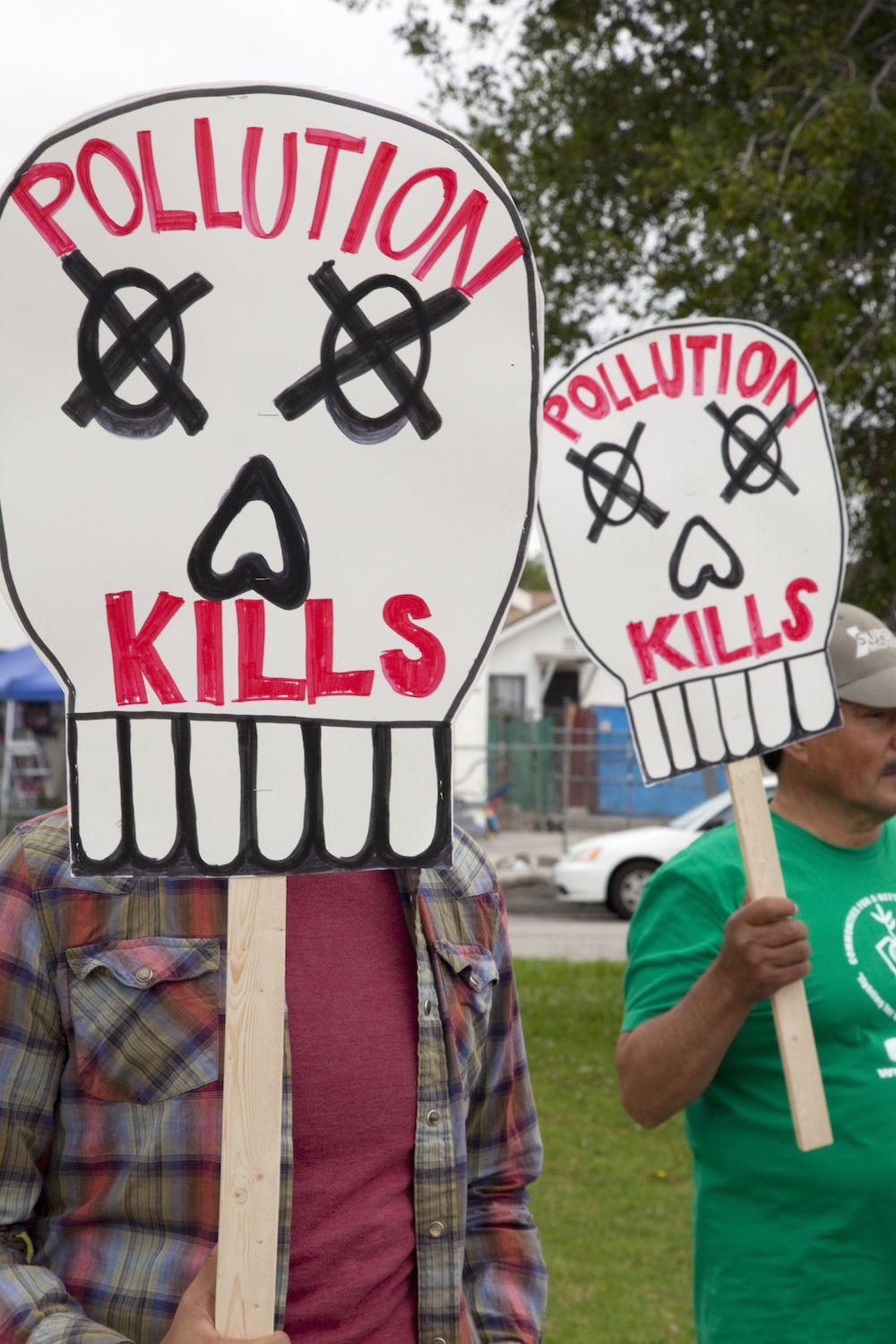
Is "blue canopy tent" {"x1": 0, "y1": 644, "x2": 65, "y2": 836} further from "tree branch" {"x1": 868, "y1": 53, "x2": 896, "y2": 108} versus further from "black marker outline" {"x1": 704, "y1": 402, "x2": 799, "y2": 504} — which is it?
"black marker outline" {"x1": 704, "y1": 402, "x2": 799, "y2": 504}

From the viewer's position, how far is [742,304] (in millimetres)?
6762

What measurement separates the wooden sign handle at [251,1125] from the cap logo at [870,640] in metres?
1.54

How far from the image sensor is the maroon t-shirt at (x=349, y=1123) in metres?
1.44

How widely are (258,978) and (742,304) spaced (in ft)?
20.0

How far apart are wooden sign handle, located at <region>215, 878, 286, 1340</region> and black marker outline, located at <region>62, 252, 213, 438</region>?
1.63 feet

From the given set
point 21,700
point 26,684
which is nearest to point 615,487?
point 26,684

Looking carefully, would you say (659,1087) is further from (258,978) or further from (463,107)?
(463,107)

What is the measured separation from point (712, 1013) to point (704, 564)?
2.51 ft

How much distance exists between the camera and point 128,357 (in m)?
1.34

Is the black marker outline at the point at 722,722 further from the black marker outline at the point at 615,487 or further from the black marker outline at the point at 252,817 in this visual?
the black marker outline at the point at 252,817

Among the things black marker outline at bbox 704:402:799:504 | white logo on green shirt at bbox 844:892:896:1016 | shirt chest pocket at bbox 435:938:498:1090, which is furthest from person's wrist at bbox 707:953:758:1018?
black marker outline at bbox 704:402:799:504

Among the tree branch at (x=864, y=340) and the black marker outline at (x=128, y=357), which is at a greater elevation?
the tree branch at (x=864, y=340)

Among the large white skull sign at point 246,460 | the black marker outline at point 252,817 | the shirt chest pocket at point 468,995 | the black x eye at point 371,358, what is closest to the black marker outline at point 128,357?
the large white skull sign at point 246,460

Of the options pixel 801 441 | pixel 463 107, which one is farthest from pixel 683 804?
pixel 801 441
